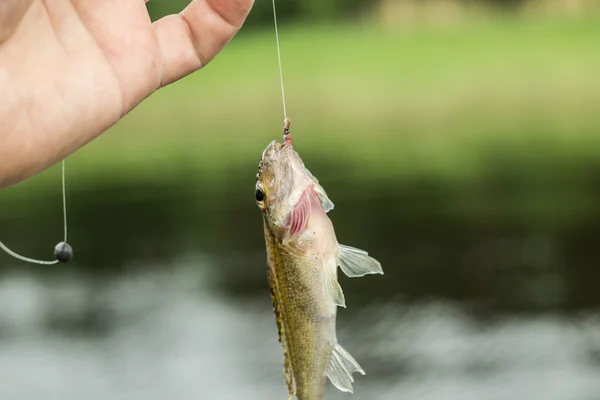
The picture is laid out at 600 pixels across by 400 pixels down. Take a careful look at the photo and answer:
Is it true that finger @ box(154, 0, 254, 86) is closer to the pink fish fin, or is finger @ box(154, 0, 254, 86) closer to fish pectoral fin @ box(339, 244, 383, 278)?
the pink fish fin

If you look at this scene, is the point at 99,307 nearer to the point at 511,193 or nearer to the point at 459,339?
the point at 459,339

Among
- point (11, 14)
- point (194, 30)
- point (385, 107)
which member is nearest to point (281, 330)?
point (194, 30)

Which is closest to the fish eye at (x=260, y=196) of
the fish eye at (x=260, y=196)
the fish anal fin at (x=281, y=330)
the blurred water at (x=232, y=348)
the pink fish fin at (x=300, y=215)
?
the fish eye at (x=260, y=196)

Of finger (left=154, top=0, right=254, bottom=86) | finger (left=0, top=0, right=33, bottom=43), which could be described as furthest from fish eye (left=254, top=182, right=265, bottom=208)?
finger (left=0, top=0, right=33, bottom=43)

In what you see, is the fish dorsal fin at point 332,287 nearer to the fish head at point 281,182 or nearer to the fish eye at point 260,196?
the fish head at point 281,182

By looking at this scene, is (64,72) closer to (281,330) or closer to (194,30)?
(194,30)

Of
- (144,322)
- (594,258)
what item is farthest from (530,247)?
(144,322)
